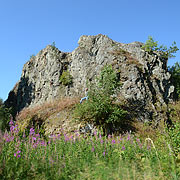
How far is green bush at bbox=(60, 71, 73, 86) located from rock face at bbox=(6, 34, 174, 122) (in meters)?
0.23

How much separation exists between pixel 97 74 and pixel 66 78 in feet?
12.7

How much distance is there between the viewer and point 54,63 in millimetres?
22516

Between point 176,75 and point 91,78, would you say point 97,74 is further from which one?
point 176,75

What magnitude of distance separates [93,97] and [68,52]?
14.4 metres

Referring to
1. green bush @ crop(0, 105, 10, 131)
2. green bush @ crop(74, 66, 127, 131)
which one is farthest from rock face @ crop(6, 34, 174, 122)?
green bush @ crop(0, 105, 10, 131)

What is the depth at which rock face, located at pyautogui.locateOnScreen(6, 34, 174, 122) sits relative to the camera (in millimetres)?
15211

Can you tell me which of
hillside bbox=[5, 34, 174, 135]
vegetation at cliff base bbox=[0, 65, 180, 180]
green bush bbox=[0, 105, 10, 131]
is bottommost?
vegetation at cliff base bbox=[0, 65, 180, 180]

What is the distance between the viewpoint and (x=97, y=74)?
19.0 m

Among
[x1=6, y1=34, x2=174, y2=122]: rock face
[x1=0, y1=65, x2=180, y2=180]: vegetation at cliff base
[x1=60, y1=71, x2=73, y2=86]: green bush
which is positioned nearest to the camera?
[x1=0, y1=65, x2=180, y2=180]: vegetation at cliff base

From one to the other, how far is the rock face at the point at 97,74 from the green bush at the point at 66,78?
0.23 meters

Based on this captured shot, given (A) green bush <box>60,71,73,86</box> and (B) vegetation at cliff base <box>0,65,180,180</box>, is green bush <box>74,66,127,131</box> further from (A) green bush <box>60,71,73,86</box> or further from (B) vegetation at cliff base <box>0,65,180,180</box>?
(A) green bush <box>60,71,73,86</box>

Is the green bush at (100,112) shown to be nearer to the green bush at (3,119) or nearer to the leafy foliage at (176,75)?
the green bush at (3,119)

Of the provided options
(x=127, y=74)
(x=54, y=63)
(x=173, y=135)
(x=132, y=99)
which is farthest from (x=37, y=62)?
(x=173, y=135)

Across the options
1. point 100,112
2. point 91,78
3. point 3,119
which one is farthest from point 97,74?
point 3,119
